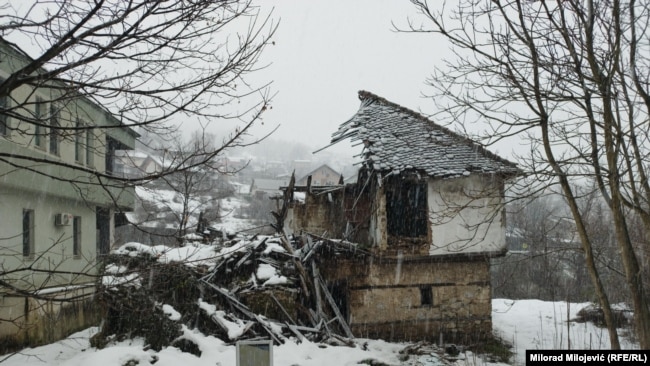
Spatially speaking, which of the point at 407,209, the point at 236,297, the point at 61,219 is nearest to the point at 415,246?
the point at 407,209

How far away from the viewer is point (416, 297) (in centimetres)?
Answer: 1398

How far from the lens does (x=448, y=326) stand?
1412cm

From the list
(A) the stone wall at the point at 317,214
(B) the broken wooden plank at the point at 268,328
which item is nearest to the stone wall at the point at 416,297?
(A) the stone wall at the point at 317,214

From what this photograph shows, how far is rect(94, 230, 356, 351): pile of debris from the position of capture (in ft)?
32.6

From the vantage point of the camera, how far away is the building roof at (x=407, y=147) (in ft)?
44.1

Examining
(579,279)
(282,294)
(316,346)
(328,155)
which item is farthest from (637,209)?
(328,155)

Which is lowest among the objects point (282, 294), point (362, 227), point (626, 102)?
point (282, 294)

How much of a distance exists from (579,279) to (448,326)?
22253 millimetres

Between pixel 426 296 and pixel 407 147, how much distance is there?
4.19m

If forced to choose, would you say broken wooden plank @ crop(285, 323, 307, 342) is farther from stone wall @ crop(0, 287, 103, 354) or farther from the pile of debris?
stone wall @ crop(0, 287, 103, 354)

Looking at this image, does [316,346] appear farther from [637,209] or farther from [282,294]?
[637,209]

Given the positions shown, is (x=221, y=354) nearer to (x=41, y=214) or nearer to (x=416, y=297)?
Answer: (x=416, y=297)

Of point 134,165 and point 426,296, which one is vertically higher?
point 134,165

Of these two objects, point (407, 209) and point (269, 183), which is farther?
point (269, 183)
